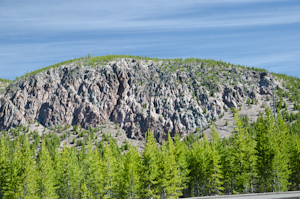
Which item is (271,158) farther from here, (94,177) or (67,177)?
(67,177)

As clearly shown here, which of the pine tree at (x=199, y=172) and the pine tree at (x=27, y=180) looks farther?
the pine tree at (x=199, y=172)

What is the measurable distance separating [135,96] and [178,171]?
12138cm

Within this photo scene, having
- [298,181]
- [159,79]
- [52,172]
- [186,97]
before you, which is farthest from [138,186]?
[159,79]

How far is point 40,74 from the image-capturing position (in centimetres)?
18012

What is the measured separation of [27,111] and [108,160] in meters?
124

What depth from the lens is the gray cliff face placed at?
525ft

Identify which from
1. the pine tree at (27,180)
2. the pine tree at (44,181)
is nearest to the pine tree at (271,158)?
the pine tree at (44,181)

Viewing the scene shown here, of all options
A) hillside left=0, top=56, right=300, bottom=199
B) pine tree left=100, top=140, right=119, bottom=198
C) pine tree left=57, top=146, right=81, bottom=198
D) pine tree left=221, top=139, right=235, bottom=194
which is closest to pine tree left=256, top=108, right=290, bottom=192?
pine tree left=221, top=139, right=235, bottom=194

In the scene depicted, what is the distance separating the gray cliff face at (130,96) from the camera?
525 feet

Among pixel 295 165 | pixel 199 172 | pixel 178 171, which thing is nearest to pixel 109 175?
pixel 178 171

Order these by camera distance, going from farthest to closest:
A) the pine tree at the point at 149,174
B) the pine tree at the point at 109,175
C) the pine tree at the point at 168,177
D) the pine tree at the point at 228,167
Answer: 1. the pine tree at the point at 109,175
2. the pine tree at the point at 228,167
3. the pine tree at the point at 168,177
4. the pine tree at the point at 149,174

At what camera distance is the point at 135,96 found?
172 meters

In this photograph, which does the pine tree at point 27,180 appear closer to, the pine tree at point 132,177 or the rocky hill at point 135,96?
the pine tree at point 132,177

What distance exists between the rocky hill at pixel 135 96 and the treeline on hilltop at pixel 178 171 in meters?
91.0
